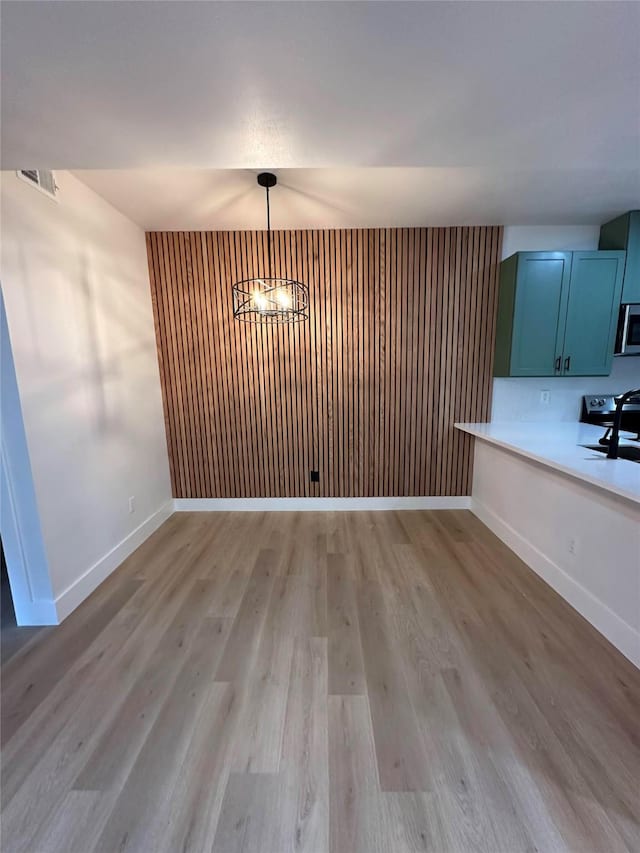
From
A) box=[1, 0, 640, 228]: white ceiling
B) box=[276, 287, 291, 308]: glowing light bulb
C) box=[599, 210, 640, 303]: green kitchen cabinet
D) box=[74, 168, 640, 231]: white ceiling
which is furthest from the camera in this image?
box=[599, 210, 640, 303]: green kitchen cabinet

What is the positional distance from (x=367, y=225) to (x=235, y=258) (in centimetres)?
136

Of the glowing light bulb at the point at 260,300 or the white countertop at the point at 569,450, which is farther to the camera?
the glowing light bulb at the point at 260,300

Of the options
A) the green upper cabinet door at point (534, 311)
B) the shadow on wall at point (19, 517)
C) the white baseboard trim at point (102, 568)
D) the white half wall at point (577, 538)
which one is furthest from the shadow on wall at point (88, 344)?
the green upper cabinet door at point (534, 311)

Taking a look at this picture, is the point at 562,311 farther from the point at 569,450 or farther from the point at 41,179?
the point at 41,179

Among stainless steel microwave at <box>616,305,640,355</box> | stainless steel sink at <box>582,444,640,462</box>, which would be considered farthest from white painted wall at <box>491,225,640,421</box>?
stainless steel sink at <box>582,444,640,462</box>

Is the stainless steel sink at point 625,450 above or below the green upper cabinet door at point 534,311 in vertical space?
below

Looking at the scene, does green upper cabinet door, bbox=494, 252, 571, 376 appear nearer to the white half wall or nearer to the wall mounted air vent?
the white half wall

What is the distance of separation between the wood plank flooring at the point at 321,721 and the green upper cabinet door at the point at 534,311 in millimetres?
1943

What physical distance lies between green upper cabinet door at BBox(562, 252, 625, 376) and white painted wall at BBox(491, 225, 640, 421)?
0.31 meters

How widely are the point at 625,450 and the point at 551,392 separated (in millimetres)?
1115

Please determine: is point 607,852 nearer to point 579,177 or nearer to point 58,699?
point 58,699

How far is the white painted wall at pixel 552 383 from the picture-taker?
301 centimetres

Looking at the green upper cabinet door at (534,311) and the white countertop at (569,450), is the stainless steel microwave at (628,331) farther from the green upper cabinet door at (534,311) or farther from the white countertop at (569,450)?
the white countertop at (569,450)

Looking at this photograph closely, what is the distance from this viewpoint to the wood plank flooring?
1.02m
